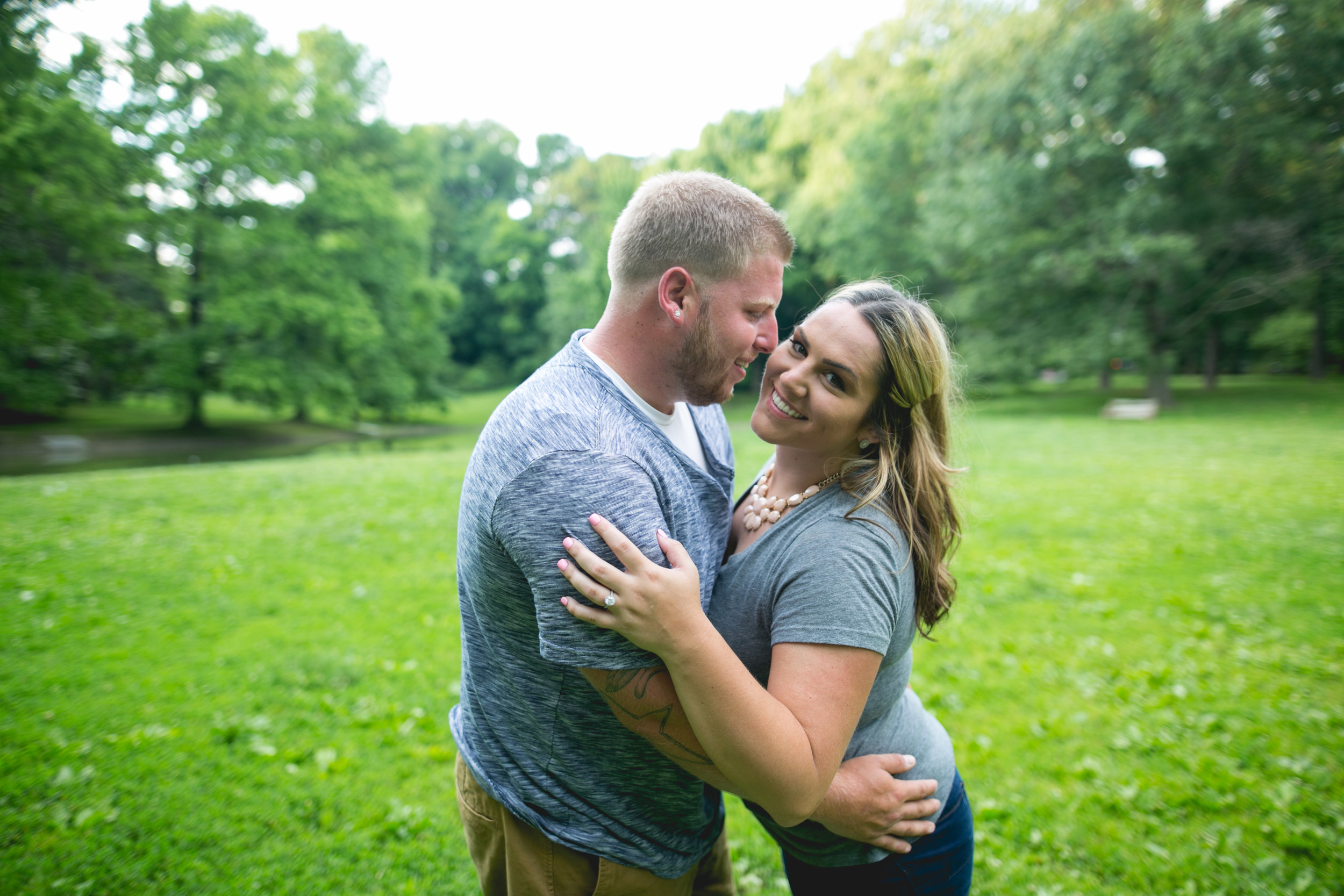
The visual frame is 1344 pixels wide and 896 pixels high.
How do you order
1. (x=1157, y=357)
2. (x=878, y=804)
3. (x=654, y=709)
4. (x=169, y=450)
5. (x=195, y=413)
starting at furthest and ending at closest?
(x=195, y=413), (x=1157, y=357), (x=169, y=450), (x=878, y=804), (x=654, y=709)

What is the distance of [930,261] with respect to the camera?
31609 millimetres

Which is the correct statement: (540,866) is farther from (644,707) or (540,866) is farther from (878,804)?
(878,804)

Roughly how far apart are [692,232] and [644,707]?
1.22 metres

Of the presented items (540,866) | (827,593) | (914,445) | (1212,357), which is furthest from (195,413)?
(1212,357)

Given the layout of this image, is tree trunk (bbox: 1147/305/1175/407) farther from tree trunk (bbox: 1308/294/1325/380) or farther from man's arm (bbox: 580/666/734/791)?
man's arm (bbox: 580/666/734/791)

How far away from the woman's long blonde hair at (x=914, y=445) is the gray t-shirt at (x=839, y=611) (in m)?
0.08

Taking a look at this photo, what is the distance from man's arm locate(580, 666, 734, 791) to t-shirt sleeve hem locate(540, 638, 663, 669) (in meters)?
0.01

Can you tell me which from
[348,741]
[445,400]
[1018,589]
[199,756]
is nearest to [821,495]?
[348,741]

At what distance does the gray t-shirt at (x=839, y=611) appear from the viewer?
5.35ft

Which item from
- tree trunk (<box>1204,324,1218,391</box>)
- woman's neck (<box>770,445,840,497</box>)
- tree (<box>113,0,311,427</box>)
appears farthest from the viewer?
tree trunk (<box>1204,324,1218,391</box>)

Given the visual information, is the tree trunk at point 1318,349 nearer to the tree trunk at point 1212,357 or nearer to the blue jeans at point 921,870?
the tree trunk at point 1212,357

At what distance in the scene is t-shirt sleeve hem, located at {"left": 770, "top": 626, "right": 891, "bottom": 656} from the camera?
1592 millimetres

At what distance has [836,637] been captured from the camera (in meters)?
1.59

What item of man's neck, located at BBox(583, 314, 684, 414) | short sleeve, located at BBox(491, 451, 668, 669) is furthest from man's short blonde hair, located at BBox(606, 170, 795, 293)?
short sleeve, located at BBox(491, 451, 668, 669)
